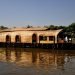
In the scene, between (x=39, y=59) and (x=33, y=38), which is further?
(x=33, y=38)

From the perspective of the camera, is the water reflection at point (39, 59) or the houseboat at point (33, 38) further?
the houseboat at point (33, 38)

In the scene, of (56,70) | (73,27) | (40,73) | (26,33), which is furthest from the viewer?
(73,27)

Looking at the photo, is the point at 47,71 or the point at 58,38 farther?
the point at 58,38

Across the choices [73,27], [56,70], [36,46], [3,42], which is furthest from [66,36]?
[73,27]

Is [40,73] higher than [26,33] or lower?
lower

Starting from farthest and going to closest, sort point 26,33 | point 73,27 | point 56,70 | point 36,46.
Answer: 1. point 73,27
2. point 26,33
3. point 36,46
4. point 56,70

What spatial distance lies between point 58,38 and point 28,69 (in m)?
22.4

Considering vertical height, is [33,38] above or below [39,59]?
above

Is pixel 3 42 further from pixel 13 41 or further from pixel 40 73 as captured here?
pixel 40 73

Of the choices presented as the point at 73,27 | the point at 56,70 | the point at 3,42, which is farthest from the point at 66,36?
the point at 73,27

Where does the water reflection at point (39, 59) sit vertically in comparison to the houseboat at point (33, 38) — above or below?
below

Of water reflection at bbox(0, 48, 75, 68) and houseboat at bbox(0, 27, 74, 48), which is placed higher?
houseboat at bbox(0, 27, 74, 48)

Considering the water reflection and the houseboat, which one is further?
the houseboat

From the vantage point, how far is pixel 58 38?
40.8 meters
